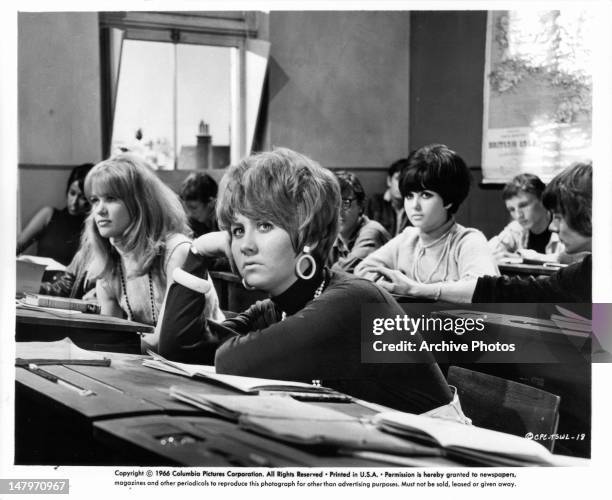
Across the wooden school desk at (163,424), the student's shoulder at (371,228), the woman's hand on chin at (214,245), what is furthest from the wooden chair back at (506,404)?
the student's shoulder at (371,228)

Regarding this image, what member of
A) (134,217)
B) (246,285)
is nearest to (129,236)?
(134,217)

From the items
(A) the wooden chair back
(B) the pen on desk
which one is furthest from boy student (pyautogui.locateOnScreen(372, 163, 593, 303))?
(B) the pen on desk

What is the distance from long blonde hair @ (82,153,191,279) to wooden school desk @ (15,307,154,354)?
8.9 inches

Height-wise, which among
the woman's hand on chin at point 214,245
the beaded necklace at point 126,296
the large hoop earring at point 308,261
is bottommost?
the beaded necklace at point 126,296

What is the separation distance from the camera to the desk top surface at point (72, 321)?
1728mm

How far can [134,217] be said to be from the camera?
1958 millimetres

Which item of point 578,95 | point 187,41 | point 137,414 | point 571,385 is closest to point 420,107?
point 578,95

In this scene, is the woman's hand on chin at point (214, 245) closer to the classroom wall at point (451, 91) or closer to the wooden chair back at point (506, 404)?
the wooden chair back at point (506, 404)

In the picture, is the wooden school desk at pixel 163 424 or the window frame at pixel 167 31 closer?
the wooden school desk at pixel 163 424

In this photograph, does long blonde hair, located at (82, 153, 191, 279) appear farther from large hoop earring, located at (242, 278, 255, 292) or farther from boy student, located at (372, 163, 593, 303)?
boy student, located at (372, 163, 593, 303)

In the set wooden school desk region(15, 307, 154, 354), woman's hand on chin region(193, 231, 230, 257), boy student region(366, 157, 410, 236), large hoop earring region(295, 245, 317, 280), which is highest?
boy student region(366, 157, 410, 236)

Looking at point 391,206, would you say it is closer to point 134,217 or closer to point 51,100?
point 134,217

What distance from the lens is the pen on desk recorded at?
123cm

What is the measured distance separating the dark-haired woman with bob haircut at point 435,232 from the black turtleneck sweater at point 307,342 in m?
0.58
